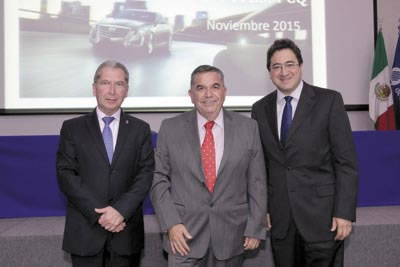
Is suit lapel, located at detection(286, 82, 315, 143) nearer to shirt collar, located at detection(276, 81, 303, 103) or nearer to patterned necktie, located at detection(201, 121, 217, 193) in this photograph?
shirt collar, located at detection(276, 81, 303, 103)

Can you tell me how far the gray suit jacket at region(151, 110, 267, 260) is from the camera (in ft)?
5.84

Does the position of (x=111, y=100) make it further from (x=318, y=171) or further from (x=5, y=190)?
(x=5, y=190)

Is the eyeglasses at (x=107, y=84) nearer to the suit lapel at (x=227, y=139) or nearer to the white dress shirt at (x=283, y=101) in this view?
the suit lapel at (x=227, y=139)

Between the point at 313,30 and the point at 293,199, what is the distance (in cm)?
337

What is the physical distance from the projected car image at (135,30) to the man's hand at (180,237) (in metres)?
3.17

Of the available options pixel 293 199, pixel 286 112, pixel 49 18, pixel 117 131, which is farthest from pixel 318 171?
pixel 49 18

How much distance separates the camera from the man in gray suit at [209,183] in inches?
70.1

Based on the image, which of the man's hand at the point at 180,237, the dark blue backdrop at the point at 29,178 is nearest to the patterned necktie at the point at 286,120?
the man's hand at the point at 180,237

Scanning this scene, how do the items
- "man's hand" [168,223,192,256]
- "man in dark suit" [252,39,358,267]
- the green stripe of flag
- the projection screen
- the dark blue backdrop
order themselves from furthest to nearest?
the green stripe of flag < the projection screen < the dark blue backdrop < "man in dark suit" [252,39,358,267] < "man's hand" [168,223,192,256]

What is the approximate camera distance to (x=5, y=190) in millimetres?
3146

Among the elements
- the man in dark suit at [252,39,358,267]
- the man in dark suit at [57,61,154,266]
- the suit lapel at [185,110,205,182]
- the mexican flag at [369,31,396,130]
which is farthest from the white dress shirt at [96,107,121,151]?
the mexican flag at [369,31,396,130]

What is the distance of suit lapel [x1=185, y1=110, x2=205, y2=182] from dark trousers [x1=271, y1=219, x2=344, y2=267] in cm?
54

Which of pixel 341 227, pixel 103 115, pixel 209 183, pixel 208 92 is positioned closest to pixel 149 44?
pixel 103 115

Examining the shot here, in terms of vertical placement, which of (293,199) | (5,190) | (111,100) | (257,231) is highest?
(111,100)
